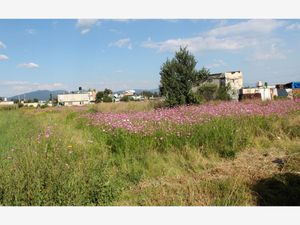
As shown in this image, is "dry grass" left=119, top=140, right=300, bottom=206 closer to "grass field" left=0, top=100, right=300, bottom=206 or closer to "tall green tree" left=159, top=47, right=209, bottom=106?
"grass field" left=0, top=100, right=300, bottom=206

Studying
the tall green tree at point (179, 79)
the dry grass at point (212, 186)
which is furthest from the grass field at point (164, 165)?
the tall green tree at point (179, 79)

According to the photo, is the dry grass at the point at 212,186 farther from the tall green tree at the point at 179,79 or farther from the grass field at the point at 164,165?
the tall green tree at the point at 179,79

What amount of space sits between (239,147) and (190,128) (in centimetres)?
127

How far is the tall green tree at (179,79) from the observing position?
70.5 feet

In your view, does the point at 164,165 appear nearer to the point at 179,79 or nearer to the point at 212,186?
the point at 212,186

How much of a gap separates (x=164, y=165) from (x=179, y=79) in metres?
16.1

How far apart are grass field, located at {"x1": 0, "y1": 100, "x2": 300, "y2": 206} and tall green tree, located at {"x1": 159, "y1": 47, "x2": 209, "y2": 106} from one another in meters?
12.2

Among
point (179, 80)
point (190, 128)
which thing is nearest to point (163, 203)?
point (190, 128)

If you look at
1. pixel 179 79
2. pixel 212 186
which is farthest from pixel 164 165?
pixel 179 79

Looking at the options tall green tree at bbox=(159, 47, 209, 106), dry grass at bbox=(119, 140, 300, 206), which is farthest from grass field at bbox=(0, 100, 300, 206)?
tall green tree at bbox=(159, 47, 209, 106)

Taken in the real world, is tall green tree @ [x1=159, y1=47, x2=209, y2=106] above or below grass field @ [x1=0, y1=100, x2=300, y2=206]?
above

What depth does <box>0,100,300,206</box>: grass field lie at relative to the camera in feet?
13.0

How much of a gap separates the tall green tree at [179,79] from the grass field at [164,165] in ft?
39.9

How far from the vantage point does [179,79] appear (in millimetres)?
21828
